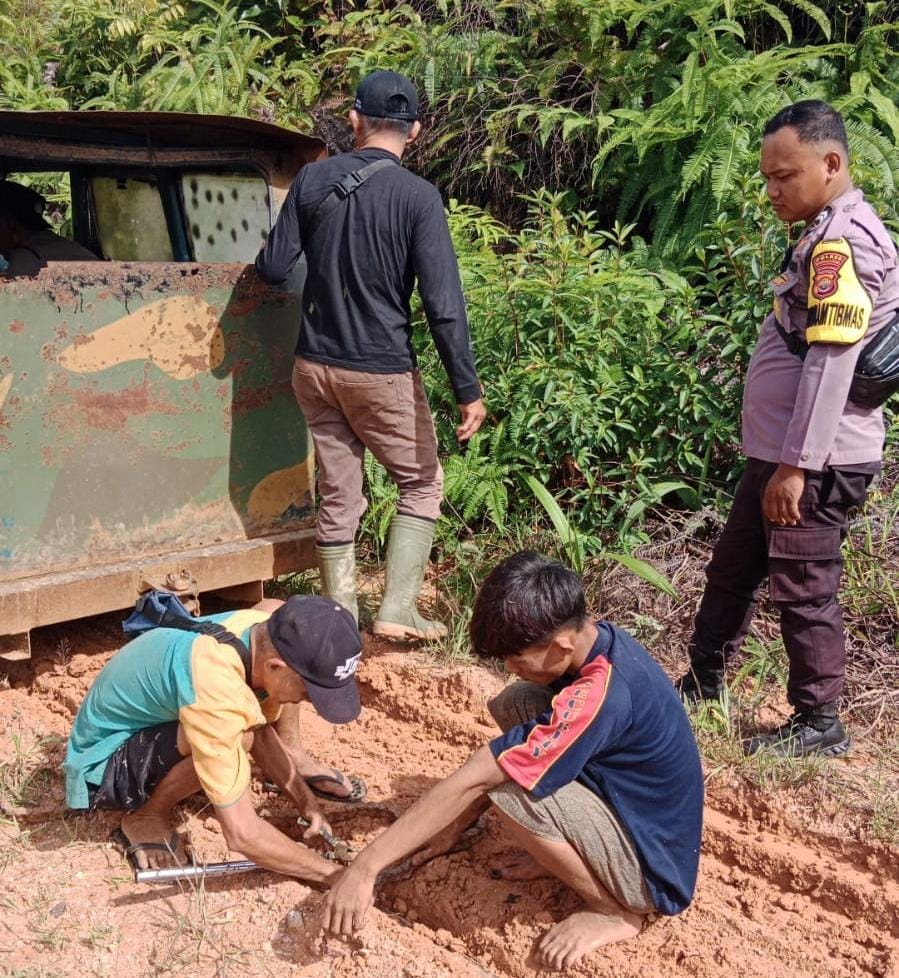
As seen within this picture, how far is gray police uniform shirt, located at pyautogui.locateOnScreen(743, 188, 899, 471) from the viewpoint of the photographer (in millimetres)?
3010

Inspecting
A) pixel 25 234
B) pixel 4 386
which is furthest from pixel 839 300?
pixel 25 234

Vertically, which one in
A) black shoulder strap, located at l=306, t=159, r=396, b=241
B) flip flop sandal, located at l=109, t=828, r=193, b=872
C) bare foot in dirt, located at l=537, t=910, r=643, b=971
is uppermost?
black shoulder strap, located at l=306, t=159, r=396, b=241

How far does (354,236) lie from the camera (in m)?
3.91

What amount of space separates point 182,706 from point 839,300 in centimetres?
200

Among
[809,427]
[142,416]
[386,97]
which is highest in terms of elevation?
[386,97]

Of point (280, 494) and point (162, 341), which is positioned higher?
point (162, 341)

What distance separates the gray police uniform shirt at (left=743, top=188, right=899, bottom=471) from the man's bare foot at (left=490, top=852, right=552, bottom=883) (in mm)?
1333

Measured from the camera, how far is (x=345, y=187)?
3.88 meters

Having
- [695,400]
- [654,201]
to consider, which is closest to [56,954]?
[695,400]

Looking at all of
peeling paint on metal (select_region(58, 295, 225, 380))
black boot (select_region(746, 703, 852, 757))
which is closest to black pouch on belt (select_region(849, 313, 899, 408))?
black boot (select_region(746, 703, 852, 757))

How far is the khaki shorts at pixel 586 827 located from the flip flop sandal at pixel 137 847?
42.4 inches

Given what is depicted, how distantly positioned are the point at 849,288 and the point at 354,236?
1.69 metres

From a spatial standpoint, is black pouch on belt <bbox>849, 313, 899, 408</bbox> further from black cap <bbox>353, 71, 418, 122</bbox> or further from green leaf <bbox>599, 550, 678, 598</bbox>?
black cap <bbox>353, 71, 418, 122</bbox>

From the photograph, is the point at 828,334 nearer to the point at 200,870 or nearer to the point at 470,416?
the point at 470,416
